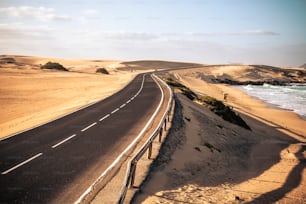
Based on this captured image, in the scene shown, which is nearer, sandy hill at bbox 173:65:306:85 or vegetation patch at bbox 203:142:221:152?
vegetation patch at bbox 203:142:221:152

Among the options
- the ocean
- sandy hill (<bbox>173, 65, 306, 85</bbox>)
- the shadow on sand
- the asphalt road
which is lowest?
the ocean

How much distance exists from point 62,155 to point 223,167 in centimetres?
709

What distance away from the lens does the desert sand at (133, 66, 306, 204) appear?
1049 cm

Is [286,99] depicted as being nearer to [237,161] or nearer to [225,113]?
[225,113]

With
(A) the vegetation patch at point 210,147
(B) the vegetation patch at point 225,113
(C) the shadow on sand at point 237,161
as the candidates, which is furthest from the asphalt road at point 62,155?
(B) the vegetation patch at point 225,113

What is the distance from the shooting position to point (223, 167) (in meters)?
14.8

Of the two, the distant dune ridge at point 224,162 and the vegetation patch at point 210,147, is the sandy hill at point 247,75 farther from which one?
the vegetation patch at point 210,147

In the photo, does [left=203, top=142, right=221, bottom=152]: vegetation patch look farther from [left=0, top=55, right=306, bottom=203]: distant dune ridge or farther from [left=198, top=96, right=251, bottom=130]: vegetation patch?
[left=198, top=96, right=251, bottom=130]: vegetation patch

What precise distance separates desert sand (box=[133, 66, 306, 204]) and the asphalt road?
1925mm

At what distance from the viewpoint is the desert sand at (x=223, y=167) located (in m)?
10.5

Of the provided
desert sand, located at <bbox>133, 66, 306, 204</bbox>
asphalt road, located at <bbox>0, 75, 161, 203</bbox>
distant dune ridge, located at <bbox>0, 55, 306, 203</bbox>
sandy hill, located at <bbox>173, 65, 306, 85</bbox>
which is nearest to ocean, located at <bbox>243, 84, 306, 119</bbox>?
distant dune ridge, located at <bbox>0, 55, 306, 203</bbox>

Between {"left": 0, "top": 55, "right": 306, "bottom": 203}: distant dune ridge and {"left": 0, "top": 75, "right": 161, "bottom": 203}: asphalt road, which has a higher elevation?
{"left": 0, "top": 75, "right": 161, "bottom": 203}: asphalt road

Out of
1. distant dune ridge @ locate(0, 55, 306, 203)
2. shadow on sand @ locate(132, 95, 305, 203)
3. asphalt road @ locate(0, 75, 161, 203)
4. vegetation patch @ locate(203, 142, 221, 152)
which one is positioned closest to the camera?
asphalt road @ locate(0, 75, 161, 203)

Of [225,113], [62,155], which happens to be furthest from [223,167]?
[225,113]
